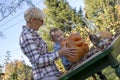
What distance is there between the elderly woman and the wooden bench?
15.0 inches

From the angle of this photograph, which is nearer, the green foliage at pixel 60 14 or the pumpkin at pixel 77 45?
the pumpkin at pixel 77 45

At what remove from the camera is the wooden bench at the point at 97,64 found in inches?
109

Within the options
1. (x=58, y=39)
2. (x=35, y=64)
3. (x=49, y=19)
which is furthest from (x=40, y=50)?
(x=49, y=19)

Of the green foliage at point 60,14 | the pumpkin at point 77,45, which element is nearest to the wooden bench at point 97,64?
the pumpkin at point 77,45

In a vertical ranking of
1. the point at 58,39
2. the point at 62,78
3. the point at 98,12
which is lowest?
the point at 62,78

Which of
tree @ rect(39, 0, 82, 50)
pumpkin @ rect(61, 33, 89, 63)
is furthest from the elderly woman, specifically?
tree @ rect(39, 0, 82, 50)

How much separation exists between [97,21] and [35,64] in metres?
36.6

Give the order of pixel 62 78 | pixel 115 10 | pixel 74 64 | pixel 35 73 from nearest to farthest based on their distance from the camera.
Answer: pixel 62 78
pixel 74 64
pixel 35 73
pixel 115 10

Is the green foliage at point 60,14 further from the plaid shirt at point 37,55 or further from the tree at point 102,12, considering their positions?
the plaid shirt at point 37,55

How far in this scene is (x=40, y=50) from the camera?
3443 mm

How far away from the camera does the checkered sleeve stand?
11.1 feet

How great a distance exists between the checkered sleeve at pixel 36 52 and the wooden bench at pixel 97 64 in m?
0.40

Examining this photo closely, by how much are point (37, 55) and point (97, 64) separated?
696mm

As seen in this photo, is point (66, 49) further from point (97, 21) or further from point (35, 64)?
point (97, 21)
